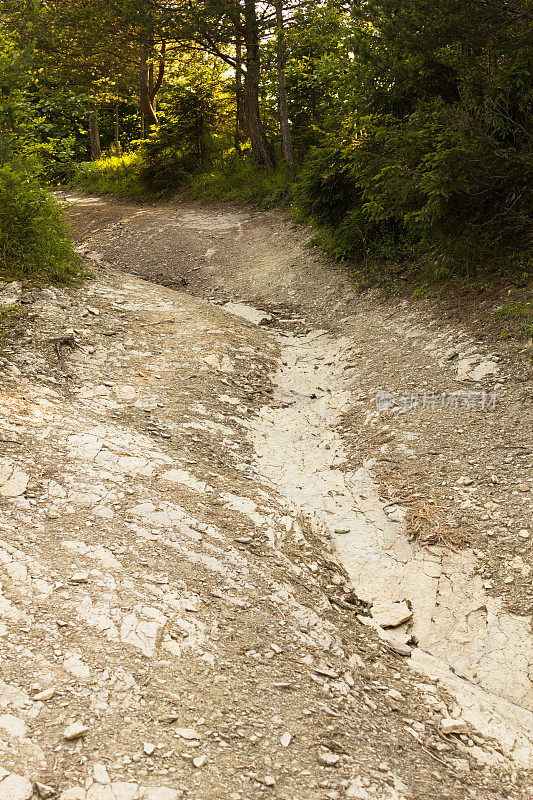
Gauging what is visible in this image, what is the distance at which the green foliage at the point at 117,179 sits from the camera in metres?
18.1

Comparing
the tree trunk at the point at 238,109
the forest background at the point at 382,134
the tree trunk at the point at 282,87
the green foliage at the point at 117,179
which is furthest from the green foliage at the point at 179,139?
the tree trunk at the point at 282,87

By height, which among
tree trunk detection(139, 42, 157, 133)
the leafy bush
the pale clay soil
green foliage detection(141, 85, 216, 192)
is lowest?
the pale clay soil

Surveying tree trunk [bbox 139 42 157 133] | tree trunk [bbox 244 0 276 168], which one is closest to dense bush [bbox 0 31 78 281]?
tree trunk [bbox 244 0 276 168]

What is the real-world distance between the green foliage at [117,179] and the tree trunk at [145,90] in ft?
4.74

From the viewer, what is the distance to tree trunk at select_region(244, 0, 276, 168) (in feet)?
47.1

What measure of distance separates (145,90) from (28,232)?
545 inches

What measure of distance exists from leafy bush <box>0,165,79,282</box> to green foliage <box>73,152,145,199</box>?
411 inches

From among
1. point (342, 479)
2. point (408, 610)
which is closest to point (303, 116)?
point (342, 479)

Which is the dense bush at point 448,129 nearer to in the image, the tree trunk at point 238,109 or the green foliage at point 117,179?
the tree trunk at point 238,109

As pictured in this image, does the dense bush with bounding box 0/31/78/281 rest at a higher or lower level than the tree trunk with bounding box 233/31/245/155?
lower

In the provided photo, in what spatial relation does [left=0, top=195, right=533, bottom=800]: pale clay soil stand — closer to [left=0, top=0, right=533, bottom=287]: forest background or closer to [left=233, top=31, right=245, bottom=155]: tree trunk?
[left=0, top=0, right=533, bottom=287]: forest background

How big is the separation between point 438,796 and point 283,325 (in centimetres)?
714

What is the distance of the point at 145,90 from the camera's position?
62.8ft

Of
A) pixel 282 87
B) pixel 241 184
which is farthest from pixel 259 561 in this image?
pixel 241 184
